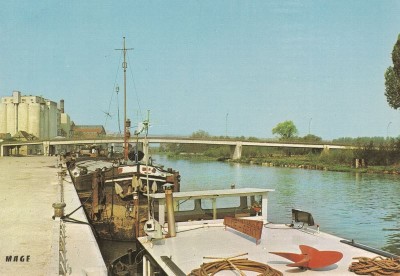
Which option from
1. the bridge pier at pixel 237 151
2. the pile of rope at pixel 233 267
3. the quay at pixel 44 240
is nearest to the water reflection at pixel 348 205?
the quay at pixel 44 240

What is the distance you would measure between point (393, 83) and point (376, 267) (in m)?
52.4

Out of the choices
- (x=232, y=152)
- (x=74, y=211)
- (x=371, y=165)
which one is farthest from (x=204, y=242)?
(x=232, y=152)

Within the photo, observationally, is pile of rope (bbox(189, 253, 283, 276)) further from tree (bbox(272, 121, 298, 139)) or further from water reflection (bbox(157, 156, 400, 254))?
tree (bbox(272, 121, 298, 139))

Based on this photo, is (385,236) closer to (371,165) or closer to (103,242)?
(103,242)

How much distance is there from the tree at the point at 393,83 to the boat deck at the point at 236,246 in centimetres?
4535

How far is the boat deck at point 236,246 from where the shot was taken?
313 inches

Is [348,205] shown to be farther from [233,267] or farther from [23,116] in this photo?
[23,116]

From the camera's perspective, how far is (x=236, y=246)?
9211mm

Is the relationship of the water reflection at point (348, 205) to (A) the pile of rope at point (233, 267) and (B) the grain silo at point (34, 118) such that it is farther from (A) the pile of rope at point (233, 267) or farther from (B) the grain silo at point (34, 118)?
(B) the grain silo at point (34, 118)

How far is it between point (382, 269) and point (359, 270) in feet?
1.32

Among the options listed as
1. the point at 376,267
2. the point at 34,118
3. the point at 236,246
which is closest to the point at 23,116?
the point at 34,118

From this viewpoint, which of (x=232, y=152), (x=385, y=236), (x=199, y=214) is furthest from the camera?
(x=232, y=152)

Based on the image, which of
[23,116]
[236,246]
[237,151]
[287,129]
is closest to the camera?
[236,246]

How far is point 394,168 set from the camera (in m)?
59.7
